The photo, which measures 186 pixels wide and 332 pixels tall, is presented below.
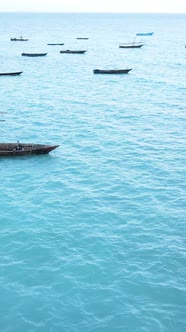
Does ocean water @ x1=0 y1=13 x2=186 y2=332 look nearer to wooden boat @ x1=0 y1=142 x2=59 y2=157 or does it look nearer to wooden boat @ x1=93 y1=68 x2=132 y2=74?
wooden boat @ x1=0 y1=142 x2=59 y2=157

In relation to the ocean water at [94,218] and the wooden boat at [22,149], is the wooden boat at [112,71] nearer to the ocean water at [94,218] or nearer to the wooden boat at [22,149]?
the ocean water at [94,218]

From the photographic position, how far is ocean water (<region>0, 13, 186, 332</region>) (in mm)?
25219

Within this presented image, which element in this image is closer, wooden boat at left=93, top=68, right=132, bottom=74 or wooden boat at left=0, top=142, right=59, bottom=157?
wooden boat at left=0, top=142, right=59, bottom=157

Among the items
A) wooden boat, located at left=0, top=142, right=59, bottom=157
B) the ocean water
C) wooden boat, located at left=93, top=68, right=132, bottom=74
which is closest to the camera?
the ocean water

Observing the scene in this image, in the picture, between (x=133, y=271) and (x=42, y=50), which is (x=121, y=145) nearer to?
(x=133, y=271)

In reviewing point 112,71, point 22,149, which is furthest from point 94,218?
point 112,71

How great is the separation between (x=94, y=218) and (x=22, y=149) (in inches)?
627

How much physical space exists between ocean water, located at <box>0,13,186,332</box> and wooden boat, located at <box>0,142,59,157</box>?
89 cm

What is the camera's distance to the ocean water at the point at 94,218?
25.2 metres

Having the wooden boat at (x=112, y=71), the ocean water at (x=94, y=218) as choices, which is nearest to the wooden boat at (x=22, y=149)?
the ocean water at (x=94, y=218)

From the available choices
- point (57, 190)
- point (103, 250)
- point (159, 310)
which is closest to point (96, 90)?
point (57, 190)

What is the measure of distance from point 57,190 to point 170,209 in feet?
35.3

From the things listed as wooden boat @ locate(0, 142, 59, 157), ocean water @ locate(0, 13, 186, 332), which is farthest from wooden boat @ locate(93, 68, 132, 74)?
wooden boat @ locate(0, 142, 59, 157)

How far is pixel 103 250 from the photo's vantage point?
30.8 meters
